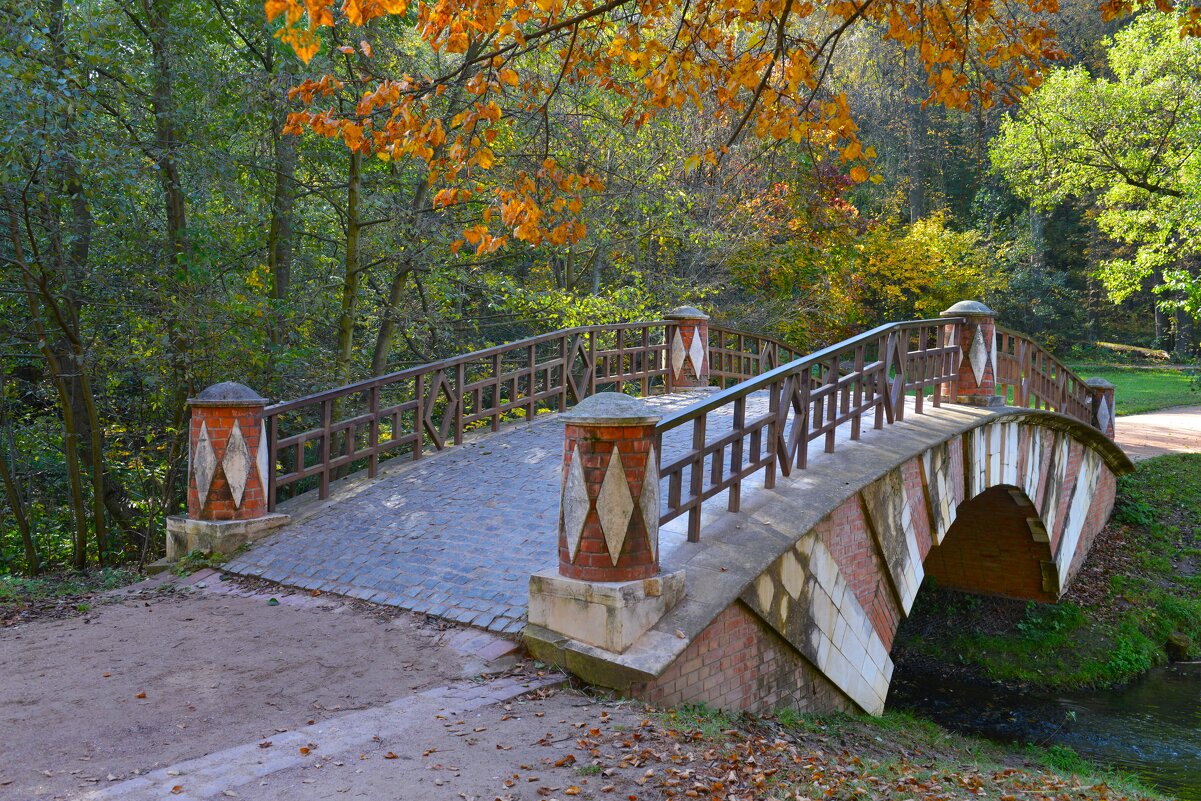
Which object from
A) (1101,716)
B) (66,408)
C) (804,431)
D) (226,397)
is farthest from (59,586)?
(1101,716)

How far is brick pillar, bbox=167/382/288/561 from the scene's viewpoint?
832 cm

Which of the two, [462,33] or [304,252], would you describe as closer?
[462,33]

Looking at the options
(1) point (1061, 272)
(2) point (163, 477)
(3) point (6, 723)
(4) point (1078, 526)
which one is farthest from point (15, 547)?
(1) point (1061, 272)

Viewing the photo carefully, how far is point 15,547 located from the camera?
13.1m

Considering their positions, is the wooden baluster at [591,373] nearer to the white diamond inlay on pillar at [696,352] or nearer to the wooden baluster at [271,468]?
the white diamond inlay on pillar at [696,352]

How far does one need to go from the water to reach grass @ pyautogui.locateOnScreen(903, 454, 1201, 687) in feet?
1.37

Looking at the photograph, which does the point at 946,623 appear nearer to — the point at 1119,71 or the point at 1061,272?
the point at 1119,71

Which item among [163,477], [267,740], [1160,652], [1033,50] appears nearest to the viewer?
[267,740]

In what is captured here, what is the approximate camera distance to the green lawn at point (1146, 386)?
86.5ft

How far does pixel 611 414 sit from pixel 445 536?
115 inches

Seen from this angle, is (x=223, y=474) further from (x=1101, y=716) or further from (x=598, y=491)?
(x=1101, y=716)

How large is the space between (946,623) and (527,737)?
460 inches

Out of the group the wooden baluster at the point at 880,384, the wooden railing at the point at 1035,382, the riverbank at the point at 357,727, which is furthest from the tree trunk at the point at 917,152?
the riverbank at the point at 357,727

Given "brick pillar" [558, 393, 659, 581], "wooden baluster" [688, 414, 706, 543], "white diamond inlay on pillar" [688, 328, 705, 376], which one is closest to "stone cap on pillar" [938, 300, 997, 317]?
"white diamond inlay on pillar" [688, 328, 705, 376]
